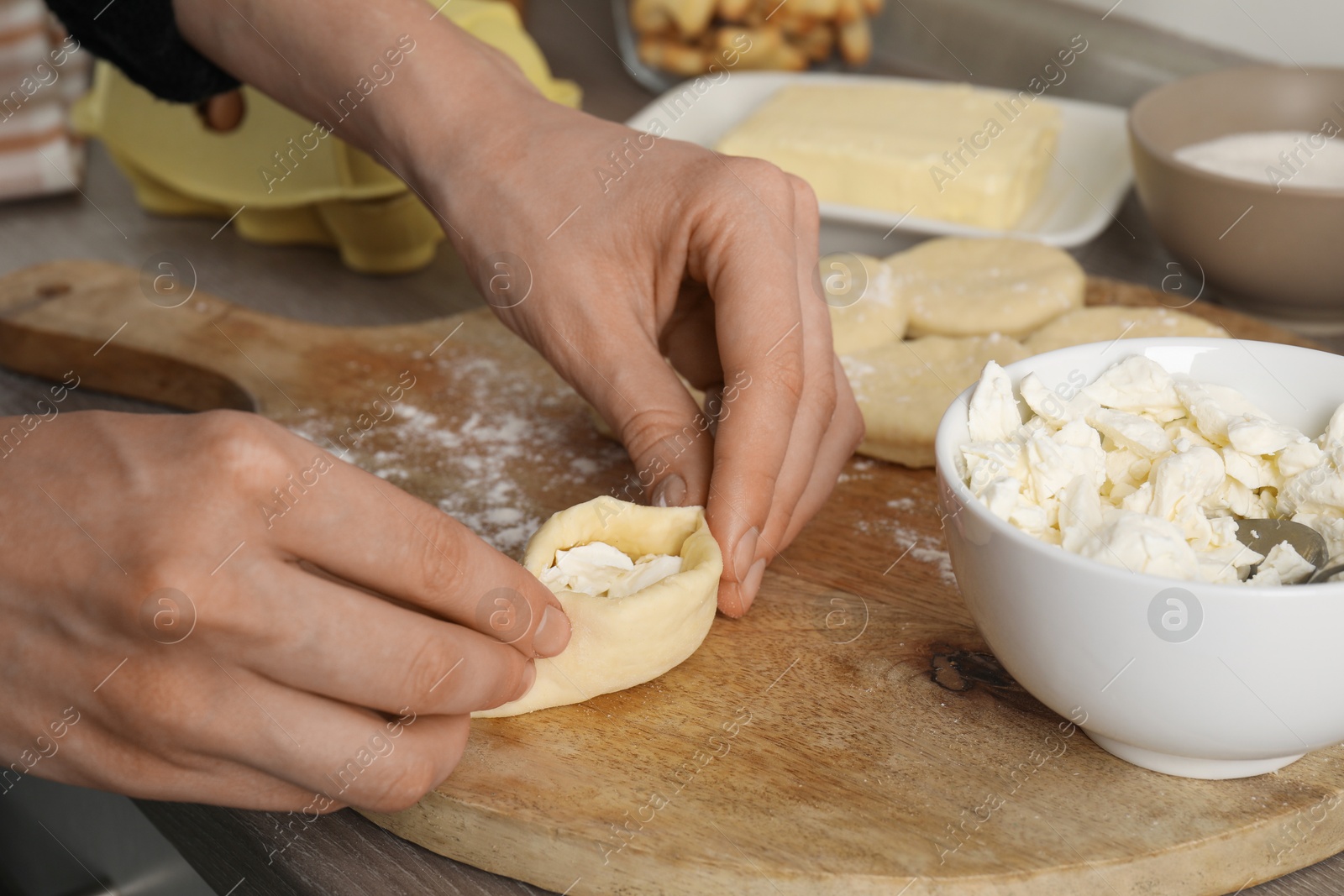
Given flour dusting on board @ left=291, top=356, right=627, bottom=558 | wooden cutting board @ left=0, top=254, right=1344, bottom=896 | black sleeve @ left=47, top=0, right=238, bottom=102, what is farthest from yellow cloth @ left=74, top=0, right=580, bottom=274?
wooden cutting board @ left=0, top=254, right=1344, bottom=896

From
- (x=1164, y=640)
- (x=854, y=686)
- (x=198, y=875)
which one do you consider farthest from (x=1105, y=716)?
(x=198, y=875)

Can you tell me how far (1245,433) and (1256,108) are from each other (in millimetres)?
1012

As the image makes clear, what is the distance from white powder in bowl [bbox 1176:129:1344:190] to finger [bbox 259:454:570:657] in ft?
3.73

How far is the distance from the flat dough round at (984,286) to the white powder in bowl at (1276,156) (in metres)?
0.22

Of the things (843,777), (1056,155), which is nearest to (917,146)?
(1056,155)

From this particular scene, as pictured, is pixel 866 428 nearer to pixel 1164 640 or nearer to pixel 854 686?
pixel 854 686

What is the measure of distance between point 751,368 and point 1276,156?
0.99 metres

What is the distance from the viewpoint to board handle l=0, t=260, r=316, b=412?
4.70 feet

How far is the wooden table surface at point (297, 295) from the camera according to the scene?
831 mm

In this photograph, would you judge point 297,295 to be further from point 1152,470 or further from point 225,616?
point 1152,470

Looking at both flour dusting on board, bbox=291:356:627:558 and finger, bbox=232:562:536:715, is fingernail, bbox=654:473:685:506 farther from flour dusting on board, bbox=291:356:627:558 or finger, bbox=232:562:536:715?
finger, bbox=232:562:536:715

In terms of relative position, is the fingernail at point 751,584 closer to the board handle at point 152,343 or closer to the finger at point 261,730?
the finger at point 261,730

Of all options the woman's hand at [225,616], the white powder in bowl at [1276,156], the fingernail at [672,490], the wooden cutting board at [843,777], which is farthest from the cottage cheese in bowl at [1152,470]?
the white powder in bowl at [1276,156]

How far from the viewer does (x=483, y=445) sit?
130cm
